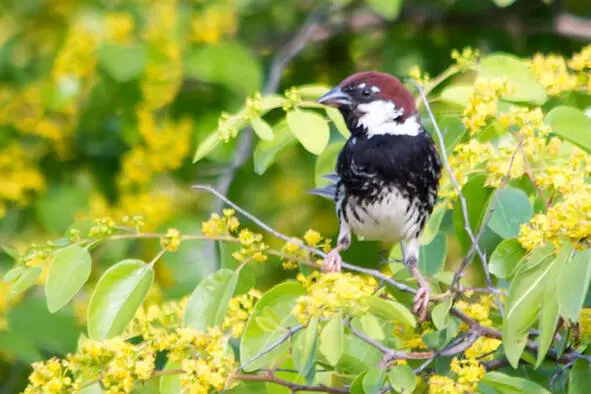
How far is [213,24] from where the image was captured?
4754mm

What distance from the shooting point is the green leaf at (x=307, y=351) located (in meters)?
2.10

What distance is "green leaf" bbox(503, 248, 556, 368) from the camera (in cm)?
211

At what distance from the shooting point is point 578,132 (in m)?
2.67

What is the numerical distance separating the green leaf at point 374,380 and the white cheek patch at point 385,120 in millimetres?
1070

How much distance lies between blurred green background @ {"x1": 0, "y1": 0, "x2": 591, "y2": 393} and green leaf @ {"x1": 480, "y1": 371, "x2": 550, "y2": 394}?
211cm

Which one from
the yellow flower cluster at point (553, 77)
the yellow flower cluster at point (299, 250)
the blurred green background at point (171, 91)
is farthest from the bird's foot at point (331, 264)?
the blurred green background at point (171, 91)

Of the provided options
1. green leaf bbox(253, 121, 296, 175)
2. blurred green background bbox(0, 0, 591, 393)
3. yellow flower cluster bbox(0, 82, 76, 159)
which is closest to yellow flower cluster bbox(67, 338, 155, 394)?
green leaf bbox(253, 121, 296, 175)

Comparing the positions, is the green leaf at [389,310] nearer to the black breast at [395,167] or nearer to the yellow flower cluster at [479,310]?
the yellow flower cluster at [479,310]

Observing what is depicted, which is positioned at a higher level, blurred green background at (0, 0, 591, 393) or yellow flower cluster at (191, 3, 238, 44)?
yellow flower cluster at (191, 3, 238, 44)

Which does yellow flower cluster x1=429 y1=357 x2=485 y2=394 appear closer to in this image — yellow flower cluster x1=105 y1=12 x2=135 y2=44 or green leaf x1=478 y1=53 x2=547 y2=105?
green leaf x1=478 y1=53 x2=547 y2=105

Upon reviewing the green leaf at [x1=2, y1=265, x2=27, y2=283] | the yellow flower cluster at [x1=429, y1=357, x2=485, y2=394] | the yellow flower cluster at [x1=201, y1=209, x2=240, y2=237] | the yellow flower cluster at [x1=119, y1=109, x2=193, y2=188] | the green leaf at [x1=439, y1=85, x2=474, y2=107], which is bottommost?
the yellow flower cluster at [x1=119, y1=109, x2=193, y2=188]

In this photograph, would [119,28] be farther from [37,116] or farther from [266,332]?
[266,332]

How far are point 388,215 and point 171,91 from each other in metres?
1.86

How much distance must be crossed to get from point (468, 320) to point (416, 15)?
9.65 feet
